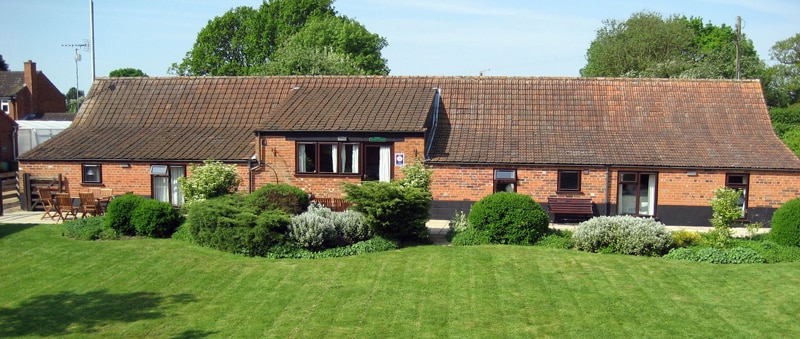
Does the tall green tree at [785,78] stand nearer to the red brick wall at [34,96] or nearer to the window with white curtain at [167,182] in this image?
the window with white curtain at [167,182]

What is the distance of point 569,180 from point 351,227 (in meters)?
8.14

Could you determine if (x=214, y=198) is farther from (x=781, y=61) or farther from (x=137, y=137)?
(x=781, y=61)

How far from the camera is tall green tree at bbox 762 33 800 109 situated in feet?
188

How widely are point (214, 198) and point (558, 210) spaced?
10162mm

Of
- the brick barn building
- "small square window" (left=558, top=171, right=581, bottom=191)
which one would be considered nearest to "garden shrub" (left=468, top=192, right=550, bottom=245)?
the brick barn building

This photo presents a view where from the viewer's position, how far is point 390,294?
14320 millimetres

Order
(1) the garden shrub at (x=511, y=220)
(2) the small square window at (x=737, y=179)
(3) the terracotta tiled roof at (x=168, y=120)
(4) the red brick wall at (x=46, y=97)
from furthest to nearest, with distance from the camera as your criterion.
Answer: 1. (4) the red brick wall at (x=46, y=97)
2. (3) the terracotta tiled roof at (x=168, y=120)
3. (2) the small square window at (x=737, y=179)
4. (1) the garden shrub at (x=511, y=220)

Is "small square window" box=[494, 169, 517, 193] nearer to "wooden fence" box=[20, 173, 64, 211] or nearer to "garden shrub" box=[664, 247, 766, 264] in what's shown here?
"garden shrub" box=[664, 247, 766, 264]

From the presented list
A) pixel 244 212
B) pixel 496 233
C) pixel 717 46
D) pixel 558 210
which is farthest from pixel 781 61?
pixel 244 212

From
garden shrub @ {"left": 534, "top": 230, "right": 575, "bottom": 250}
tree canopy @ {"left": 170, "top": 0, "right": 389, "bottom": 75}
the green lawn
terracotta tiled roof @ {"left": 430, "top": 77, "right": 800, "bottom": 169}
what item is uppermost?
tree canopy @ {"left": 170, "top": 0, "right": 389, "bottom": 75}

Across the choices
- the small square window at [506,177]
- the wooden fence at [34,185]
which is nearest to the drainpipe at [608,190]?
the small square window at [506,177]

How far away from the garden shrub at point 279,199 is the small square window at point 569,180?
821 cm

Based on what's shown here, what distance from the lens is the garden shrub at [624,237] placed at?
1730 centimetres

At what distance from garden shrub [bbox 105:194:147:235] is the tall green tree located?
5251 centimetres
